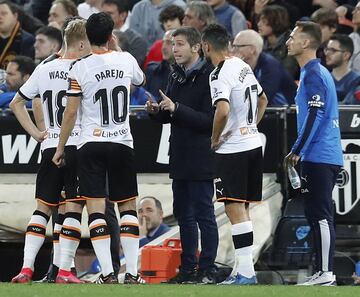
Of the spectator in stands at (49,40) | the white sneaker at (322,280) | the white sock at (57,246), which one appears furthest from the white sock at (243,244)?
the spectator in stands at (49,40)

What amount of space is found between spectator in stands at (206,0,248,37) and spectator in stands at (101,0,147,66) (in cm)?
109

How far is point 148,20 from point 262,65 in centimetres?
304

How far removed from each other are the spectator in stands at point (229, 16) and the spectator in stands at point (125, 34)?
109 centimetres

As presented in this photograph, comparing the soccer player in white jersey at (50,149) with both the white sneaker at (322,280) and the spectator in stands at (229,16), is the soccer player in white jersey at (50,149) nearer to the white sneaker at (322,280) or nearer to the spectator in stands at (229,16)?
the white sneaker at (322,280)

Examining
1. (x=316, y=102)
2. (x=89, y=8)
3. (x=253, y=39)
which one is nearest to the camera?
(x=316, y=102)

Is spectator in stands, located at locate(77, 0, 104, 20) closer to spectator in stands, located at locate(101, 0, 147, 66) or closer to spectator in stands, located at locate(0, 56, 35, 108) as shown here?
spectator in stands, located at locate(101, 0, 147, 66)

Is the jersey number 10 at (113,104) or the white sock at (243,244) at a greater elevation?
the jersey number 10 at (113,104)

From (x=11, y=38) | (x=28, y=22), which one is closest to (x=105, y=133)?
(x=11, y=38)

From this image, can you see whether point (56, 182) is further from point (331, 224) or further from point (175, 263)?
point (331, 224)

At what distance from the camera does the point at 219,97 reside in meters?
12.3

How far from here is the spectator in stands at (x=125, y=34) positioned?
640 inches

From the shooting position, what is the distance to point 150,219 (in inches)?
575

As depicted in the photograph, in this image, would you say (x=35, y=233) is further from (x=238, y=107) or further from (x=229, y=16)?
(x=229, y=16)

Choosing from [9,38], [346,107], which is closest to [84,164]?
[346,107]
